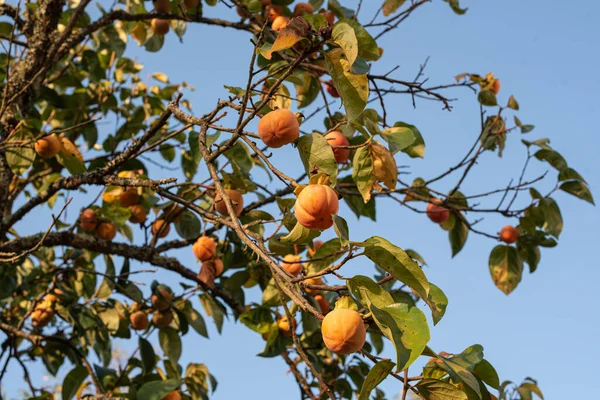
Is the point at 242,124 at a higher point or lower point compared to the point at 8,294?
lower

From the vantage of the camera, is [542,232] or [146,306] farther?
[542,232]

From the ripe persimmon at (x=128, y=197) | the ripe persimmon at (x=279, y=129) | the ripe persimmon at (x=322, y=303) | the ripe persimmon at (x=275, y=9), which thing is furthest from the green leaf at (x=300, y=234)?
the ripe persimmon at (x=275, y=9)

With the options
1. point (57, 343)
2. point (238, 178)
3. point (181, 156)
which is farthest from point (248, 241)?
point (181, 156)

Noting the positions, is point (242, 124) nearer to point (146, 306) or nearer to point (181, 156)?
point (146, 306)

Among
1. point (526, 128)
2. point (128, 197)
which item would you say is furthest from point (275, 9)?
point (526, 128)

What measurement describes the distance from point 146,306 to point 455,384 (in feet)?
5.90

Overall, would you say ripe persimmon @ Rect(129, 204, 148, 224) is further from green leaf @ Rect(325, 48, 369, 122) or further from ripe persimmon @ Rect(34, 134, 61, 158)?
green leaf @ Rect(325, 48, 369, 122)

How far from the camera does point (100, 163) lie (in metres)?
3.10

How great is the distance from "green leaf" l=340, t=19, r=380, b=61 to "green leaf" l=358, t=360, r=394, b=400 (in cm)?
78

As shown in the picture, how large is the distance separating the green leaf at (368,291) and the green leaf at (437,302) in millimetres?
135

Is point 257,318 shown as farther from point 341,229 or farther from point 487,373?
→ point 341,229

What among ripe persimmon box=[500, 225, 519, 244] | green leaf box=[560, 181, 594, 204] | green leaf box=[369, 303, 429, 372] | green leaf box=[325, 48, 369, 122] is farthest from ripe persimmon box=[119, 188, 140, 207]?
green leaf box=[560, 181, 594, 204]

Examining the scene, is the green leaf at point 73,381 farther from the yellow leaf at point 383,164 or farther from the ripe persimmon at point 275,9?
the ripe persimmon at point 275,9

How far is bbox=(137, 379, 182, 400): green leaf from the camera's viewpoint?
2275mm
